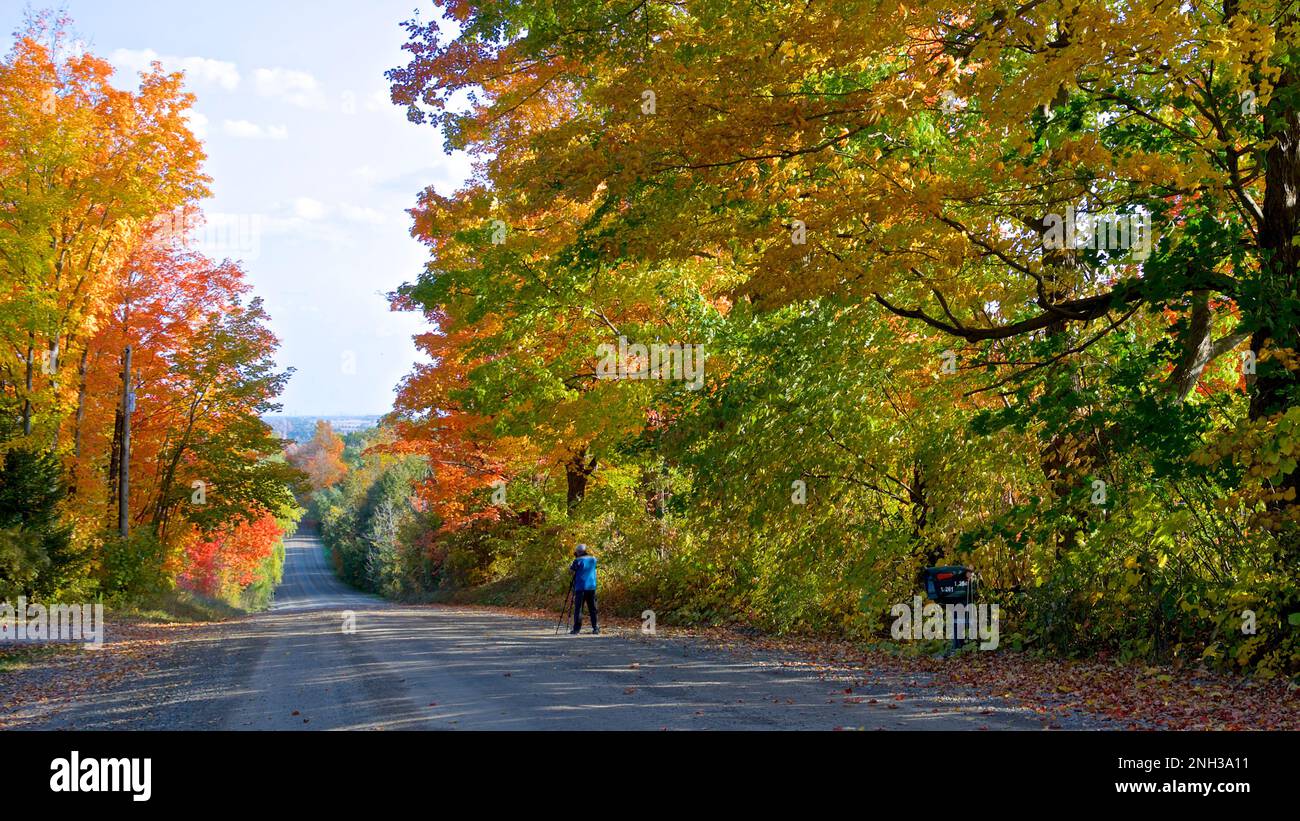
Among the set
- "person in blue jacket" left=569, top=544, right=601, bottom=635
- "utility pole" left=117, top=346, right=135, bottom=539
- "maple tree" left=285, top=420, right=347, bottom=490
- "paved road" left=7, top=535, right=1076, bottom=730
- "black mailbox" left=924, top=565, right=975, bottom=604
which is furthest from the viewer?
"maple tree" left=285, top=420, right=347, bottom=490

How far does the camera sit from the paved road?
28.3ft

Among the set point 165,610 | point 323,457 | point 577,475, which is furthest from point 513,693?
point 323,457

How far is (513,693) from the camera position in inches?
407

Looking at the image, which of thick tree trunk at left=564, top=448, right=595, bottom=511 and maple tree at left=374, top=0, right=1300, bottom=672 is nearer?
maple tree at left=374, top=0, right=1300, bottom=672

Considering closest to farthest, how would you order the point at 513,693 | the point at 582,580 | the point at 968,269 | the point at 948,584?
the point at 513,693 → the point at 948,584 → the point at 968,269 → the point at 582,580

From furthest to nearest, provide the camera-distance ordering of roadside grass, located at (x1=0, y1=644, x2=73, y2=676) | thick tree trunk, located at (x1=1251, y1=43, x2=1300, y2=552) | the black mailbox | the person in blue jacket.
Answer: the person in blue jacket
roadside grass, located at (x1=0, y1=644, x2=73, y2=676)
the black mailbox
thick tree trunk, located at (x1=1251, y1=43, x2=1300, y2=552)

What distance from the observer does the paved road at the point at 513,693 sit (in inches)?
340

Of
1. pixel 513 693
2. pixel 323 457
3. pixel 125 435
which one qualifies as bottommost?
pixel 513 693

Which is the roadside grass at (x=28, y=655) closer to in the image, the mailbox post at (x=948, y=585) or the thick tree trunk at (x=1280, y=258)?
the mailbox post at (x=948, y=585)

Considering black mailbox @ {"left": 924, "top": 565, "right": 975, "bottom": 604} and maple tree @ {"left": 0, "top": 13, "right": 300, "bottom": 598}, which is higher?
maple tree @ {"left": 0, "top": 13, "right": 300, "bottom": 598}

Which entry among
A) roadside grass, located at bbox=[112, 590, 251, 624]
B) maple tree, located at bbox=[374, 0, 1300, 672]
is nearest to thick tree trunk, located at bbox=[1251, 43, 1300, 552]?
maple tree, located at bbox=[374, 0, 1300, 672]

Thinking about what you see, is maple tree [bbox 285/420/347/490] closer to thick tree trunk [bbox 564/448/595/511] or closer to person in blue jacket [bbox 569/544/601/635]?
thick tree trunk [bbox 564/448/595/511]

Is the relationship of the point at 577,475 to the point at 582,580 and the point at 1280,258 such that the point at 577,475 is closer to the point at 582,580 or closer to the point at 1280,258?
the point at 582,580

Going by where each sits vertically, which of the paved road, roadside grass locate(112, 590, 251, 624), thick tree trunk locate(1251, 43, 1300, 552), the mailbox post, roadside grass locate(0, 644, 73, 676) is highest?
thick tree trunk locate(1251, 43, 1300, 552)
